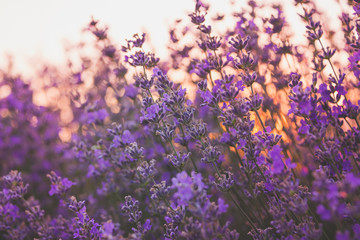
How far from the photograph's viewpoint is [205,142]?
108 inches

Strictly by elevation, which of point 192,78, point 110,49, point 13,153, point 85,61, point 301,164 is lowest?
point 301,164

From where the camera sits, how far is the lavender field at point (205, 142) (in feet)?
7.24

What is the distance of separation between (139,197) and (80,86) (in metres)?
2.89

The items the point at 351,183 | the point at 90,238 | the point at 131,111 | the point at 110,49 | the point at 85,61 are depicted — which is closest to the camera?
the point at 351,183

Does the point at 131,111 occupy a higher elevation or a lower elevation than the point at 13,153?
lower

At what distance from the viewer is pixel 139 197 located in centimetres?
464

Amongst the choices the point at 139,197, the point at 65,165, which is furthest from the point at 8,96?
the point at 139,197

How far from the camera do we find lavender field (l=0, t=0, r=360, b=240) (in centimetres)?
221

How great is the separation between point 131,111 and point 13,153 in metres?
3.32

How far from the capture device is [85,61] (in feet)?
20.2

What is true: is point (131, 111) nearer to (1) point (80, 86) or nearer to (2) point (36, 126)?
(1) point (80, 86)

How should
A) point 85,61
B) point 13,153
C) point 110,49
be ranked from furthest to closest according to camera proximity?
point 13,153, point 85,61, point 110,49

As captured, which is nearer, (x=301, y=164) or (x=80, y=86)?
(x=301, y=164)

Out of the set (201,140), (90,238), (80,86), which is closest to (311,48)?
(201,140)
